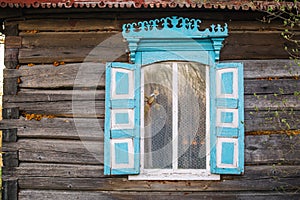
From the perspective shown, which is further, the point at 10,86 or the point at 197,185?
the point at 10,86

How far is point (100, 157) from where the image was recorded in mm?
5324

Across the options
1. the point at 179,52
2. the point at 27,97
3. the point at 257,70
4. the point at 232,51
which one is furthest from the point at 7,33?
the point at 257,70

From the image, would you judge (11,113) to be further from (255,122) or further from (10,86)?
(255,122)

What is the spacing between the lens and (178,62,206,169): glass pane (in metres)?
5.36

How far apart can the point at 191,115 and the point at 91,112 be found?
4.20 feet

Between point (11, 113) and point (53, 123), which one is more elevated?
point (11, 113)

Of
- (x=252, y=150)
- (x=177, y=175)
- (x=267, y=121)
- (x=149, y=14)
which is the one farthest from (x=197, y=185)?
(x=149, y=14)

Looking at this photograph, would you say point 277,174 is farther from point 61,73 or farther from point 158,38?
point 61,73

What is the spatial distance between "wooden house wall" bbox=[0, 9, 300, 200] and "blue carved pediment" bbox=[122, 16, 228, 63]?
16 centimetres

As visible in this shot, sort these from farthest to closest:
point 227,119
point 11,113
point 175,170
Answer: point 11,113 → point 175,170 → point 227,119

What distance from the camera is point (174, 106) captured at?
5.40 metres

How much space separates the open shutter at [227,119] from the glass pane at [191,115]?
6.8 inches

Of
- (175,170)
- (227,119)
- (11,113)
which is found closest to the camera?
(227,119)

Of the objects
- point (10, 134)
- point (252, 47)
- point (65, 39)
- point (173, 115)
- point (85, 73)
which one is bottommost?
point (10, 134)
